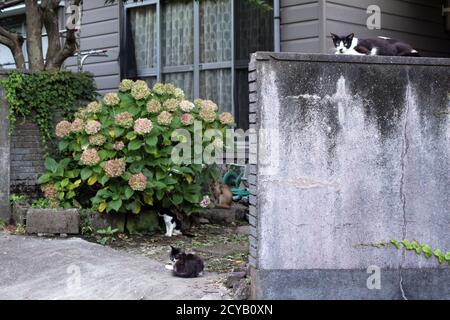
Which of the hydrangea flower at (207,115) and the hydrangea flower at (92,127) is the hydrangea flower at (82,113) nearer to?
the hydrangea flower at (92,127)

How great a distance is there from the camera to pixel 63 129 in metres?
7.96

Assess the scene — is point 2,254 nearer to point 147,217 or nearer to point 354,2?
point 147,217

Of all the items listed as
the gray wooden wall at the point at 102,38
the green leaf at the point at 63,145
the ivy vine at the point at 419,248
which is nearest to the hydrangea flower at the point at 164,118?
the green leaf at the point at 63,145

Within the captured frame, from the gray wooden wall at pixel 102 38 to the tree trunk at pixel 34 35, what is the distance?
2.12 m

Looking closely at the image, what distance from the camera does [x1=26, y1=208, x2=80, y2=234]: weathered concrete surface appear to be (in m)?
7.57

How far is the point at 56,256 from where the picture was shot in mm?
6613

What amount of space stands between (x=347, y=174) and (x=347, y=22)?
14.3 ft

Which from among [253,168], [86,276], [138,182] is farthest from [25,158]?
[253,168]

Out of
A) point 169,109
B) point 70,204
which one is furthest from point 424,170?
point 70,204

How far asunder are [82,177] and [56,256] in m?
1.32

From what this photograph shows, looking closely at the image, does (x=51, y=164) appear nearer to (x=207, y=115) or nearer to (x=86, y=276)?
(x=207, y=115)

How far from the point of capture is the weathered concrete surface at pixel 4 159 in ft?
27.0

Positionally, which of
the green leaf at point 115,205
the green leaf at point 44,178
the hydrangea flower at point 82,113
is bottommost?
the green leaf at point 115,205

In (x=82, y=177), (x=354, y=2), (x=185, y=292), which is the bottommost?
(x=185, y=292)
